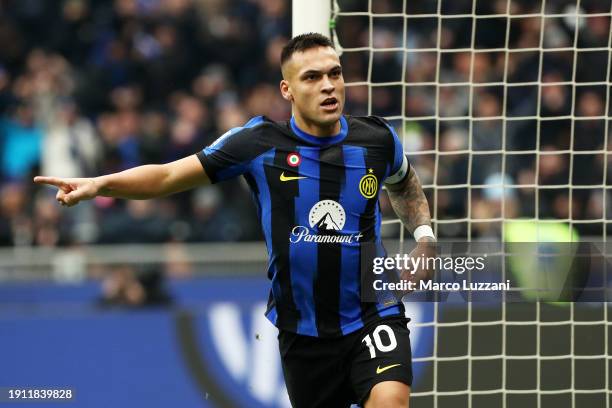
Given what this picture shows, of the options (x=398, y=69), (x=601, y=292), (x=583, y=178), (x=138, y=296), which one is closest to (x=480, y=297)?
(x=601, y=292)

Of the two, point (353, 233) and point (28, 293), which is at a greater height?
point (353, 233)

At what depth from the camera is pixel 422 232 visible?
554cm

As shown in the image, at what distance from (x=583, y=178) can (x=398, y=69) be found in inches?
113

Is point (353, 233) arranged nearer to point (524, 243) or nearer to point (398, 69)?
point (524, 243)

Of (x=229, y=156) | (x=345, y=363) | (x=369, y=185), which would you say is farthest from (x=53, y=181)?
(x=345, y=363)

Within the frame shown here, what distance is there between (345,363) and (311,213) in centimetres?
72

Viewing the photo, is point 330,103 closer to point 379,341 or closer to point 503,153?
point 379,341

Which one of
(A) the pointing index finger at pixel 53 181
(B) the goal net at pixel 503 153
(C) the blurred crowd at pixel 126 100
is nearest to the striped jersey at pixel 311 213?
(A) the pointing index finger at pixel 53 181

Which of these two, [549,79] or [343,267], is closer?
[343,267]

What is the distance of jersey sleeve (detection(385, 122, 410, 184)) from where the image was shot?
541 cm

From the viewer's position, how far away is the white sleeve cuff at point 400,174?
18.1 feet

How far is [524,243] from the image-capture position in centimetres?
719

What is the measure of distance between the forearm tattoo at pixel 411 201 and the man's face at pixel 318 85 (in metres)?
0.62

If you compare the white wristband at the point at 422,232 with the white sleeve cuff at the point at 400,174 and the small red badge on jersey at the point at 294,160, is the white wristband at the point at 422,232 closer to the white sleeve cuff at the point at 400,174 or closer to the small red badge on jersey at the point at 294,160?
the white sleeve cuff at the point at 400,174
